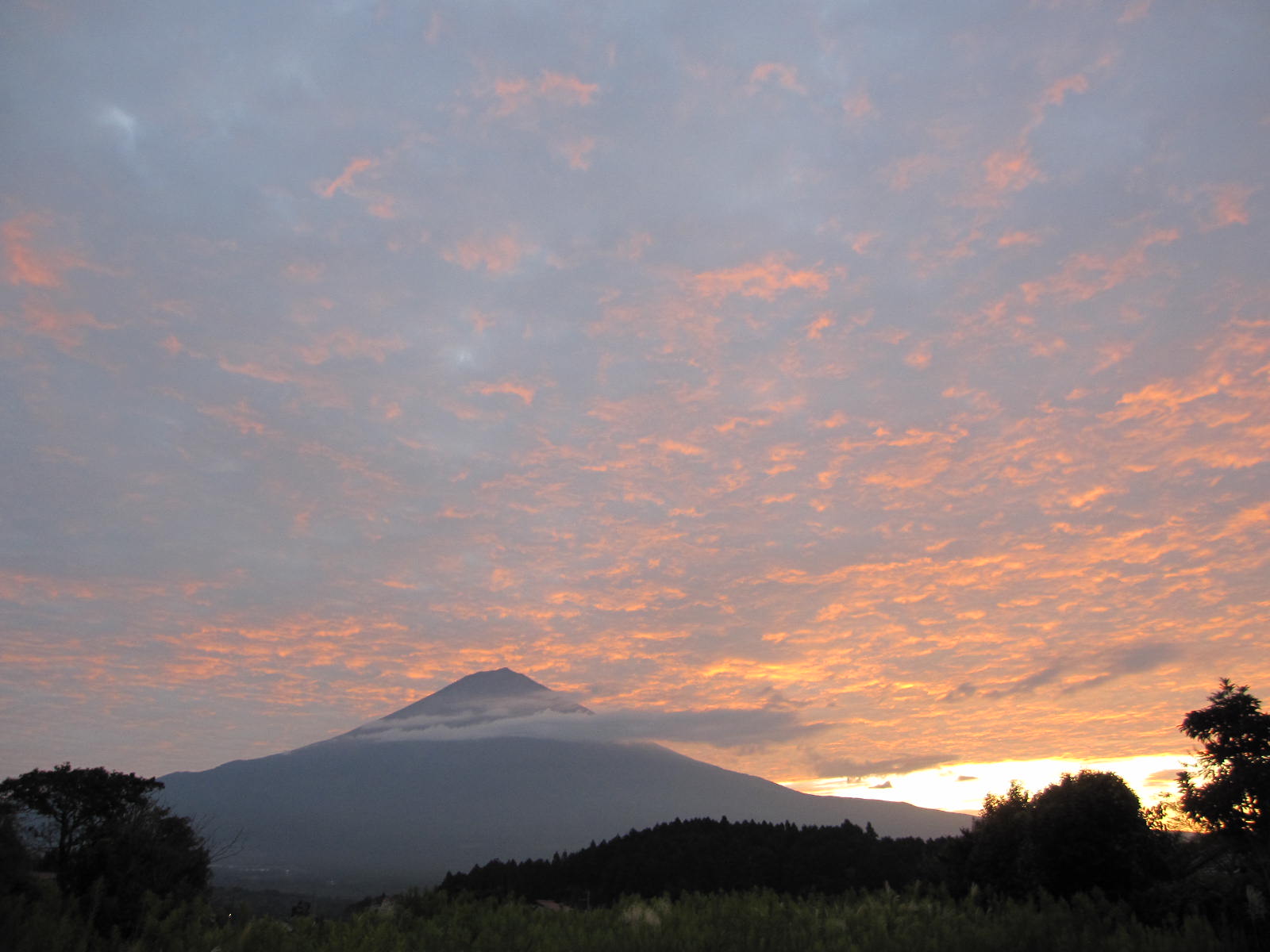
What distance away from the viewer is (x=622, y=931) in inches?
492

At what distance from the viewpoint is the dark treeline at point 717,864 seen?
68.1 m

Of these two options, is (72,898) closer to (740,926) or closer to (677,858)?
(740,926)

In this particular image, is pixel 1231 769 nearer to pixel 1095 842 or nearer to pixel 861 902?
pixel 1095 842

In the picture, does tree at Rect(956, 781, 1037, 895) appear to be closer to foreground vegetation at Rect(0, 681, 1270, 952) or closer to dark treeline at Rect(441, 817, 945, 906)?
foreground vegetation at Rect(0, 681, 1270, 952)

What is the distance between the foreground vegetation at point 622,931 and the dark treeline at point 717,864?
55504 mm

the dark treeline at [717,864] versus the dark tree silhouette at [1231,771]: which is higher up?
the dark tree silhouette at [1231,771]

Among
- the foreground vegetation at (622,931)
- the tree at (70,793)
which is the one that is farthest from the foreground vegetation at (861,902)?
the tree at (70,793)

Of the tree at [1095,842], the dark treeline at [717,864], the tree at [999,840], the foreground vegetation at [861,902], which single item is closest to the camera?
the foreground vegetation at [861,902]

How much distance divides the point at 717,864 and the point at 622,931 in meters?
66.0

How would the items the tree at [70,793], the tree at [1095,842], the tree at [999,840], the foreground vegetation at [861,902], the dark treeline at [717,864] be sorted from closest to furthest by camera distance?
1. the foreground vegetation at [861,902]
2. the tree at [1095,842]
3. the tree at [999,840]
4. the tree at [70,793]
5. the dark treeline at [717,864]

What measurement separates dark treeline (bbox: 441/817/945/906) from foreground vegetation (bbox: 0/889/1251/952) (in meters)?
55.5

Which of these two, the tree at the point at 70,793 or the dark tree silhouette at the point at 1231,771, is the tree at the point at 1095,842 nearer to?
the dark tree silhouette at the point at 1231,771

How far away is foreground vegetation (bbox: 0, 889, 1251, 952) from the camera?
11.6 meters

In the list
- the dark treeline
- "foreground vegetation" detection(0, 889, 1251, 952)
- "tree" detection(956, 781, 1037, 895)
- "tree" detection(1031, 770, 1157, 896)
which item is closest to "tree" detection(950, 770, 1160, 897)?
"tree" detection(1031, 770, 1157, 896)
